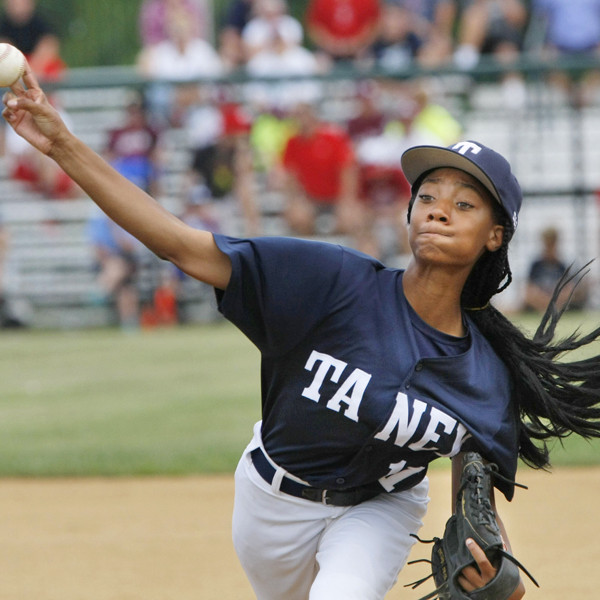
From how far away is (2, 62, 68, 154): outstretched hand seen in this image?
2713 millimetres

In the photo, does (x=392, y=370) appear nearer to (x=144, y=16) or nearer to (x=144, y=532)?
(x=144, y=532)

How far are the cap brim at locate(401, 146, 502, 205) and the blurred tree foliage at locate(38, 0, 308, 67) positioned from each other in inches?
830

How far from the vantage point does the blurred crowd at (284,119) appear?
12.1 m

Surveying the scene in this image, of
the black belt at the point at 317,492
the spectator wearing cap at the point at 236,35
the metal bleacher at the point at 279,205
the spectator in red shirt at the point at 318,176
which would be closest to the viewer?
the black belt at the point at 317,492

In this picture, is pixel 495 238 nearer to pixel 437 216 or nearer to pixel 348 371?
pixel 437 216

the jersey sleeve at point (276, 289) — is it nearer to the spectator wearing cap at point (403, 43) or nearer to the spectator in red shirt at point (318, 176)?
the spectator in red shirt at point (318, 176)

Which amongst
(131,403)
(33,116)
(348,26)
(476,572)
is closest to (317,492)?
(476,572)

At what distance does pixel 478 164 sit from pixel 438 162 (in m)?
0.14

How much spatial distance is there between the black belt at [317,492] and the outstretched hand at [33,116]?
1.12m

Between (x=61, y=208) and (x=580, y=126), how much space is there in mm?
6130

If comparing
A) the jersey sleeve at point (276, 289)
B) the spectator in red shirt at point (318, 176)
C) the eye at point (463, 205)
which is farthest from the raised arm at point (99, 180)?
the spectator in red shirt at point (318, 176)

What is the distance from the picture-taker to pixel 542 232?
39.7 ft

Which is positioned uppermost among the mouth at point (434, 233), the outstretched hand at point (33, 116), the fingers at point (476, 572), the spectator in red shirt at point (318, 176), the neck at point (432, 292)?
the outstretched hand at point (33, 116)

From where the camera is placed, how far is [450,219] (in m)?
3.07
